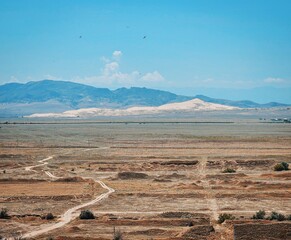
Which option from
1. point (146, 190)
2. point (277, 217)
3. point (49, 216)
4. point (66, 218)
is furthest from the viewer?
point (146, 190)

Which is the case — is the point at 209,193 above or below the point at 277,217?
below

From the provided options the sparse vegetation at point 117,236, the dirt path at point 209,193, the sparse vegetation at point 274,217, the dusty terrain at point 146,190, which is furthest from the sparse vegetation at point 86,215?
the sparse vegetation at point 274,217

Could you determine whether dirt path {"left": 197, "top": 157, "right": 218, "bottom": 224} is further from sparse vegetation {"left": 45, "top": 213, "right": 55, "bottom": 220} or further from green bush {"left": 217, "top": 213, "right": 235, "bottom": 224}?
sparse vegetation {"left": 45, "top": 213, "right": 55, "bottom": 220}

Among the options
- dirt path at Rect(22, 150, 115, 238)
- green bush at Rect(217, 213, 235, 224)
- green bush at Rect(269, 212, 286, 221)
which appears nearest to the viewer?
dirt path at Rect(22, 150, 115, 238)

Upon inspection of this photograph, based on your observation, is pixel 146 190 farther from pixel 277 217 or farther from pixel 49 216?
pixel 277 217

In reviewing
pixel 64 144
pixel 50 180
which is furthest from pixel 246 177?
pixel 64 144

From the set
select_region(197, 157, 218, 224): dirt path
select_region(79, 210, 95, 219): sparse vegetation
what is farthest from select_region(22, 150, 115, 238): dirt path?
select_region(197, 157, 218, 224): dirt path

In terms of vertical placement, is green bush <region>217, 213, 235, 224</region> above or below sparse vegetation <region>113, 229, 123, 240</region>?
below

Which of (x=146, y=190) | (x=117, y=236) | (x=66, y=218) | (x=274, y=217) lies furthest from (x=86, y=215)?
(x=146, y=190)

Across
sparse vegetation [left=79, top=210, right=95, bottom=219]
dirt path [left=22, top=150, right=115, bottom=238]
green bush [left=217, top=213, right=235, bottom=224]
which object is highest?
sparse vegetation [left=79, top=210, right=95, bottom=219]

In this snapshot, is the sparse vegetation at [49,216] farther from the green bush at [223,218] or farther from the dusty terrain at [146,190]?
the green bush at [223,218]
